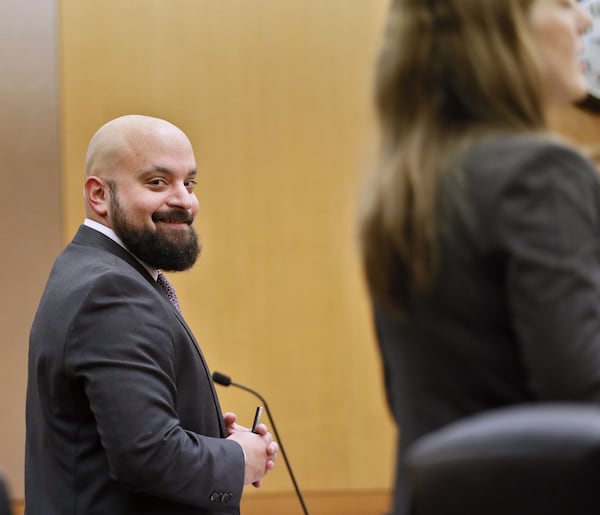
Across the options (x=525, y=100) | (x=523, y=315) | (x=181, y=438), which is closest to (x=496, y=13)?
(x=525, y=100)

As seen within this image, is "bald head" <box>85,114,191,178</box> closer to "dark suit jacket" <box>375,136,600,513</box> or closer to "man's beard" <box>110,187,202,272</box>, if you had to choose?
"man's beard" <box>110,187,202,272</box>

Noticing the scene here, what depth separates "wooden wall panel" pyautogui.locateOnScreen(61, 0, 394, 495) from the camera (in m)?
4.34

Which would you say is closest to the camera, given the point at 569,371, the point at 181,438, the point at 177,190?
the point at 569,371

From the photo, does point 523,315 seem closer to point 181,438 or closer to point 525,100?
point 525,100

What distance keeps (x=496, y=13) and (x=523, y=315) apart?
399mm

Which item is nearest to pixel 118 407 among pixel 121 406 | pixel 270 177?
pixel 121 406

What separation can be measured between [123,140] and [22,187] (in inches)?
84.8

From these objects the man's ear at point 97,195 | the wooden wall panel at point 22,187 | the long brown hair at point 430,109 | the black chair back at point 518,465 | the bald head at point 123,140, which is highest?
the long brown hair at point 430,109

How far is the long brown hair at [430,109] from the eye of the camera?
1.12 m

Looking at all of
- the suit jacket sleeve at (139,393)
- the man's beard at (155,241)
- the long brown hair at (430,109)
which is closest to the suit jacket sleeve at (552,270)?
the long brown hair at (430,109)

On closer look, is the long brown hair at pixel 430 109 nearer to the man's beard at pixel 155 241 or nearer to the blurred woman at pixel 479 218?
the blurred woman at pixel 479 218

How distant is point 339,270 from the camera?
14.4 ft

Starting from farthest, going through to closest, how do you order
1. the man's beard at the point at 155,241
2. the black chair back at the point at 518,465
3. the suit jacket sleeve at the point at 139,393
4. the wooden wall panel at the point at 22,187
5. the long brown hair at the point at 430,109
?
1. the wooden wall panel at the point at 22,187
2. the man's beard at the point at 155,241
3. the suit jacket sleeve at the point at 139,393
4. the long brown hair at the point at 430,109
5. the black chair back at the point at 518,465

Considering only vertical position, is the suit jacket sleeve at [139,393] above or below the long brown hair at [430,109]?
below
